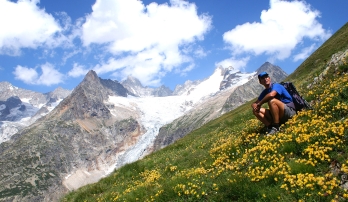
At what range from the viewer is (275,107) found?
13156mm

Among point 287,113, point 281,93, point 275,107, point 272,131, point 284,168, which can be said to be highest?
point 281,93

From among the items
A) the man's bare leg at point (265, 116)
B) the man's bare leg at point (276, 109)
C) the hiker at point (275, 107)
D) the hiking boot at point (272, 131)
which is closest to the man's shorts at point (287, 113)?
the hiker at point (275, 107)

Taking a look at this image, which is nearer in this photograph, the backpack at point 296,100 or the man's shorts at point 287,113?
the man's shorts at point 287,113

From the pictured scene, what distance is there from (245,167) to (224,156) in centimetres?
229

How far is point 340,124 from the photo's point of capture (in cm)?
987

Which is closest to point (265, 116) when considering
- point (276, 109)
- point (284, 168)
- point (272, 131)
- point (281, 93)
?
point (276, 109)

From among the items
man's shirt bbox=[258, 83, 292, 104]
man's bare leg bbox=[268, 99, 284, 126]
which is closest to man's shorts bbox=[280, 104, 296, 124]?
man's bare leg bbox=[268, 99, 284, 126]

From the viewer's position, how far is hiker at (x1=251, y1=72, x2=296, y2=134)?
42.9ft

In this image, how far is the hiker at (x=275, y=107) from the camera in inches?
515

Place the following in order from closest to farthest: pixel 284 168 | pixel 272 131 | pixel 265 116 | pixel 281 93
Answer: pixel 284 168
pixel 272 131
pixel 281 93
pixel 265 116

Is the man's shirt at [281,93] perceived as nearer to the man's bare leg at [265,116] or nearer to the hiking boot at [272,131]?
the man's bare leg at [265,116]

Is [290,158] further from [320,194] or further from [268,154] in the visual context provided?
[320,194]

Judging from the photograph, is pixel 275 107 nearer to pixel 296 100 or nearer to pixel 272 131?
pixel 272 131

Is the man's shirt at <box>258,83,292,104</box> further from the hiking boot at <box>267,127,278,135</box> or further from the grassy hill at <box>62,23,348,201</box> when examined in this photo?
the hiking boot at <box>267,127,278,135</box>
